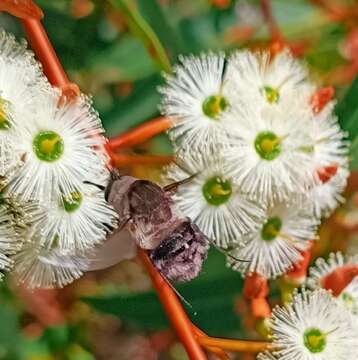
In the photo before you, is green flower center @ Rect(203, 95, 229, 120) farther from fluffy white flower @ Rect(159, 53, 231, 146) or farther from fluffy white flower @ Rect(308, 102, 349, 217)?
fluffy white flower @ Rect(308, 102, 349, 217)

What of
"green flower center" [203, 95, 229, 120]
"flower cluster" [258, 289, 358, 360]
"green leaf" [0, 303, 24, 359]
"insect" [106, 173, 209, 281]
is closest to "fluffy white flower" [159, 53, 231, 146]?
"green flower center" [203, 95, 229, 120]

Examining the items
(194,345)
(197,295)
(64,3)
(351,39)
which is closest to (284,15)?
(351,39)

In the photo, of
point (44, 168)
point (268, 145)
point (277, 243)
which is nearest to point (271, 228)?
point (277, 243)

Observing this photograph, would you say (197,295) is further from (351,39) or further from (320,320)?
(351,39)

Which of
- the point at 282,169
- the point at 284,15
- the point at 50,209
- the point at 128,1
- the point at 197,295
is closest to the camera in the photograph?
the point at 50,209

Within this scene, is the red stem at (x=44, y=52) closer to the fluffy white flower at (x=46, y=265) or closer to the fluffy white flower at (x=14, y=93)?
the fluffy white flower at (x=14, y=93)

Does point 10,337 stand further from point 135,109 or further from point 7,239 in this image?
point 7,239
